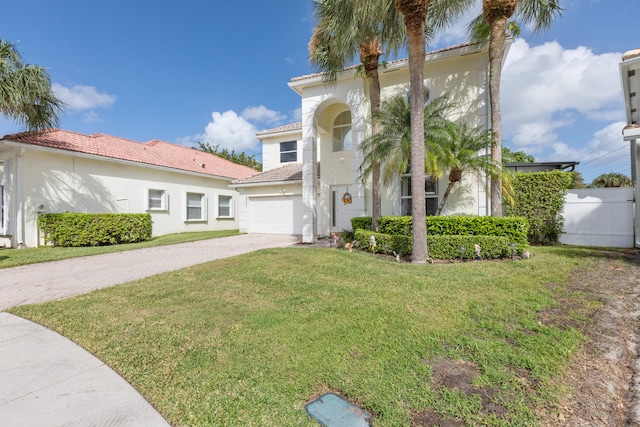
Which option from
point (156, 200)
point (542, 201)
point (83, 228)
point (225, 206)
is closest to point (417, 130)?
point (542, 201)

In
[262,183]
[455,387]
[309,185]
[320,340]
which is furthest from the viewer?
[262,183]

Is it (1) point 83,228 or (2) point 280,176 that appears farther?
(2) point 280,176

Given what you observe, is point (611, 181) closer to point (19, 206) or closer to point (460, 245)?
point (460, 245)

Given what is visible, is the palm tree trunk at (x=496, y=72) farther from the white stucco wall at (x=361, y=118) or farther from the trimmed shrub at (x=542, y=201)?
the white stucco wall at (x=361, y=118)

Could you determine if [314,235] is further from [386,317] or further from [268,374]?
[268,374]

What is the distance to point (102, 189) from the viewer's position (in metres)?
14.4

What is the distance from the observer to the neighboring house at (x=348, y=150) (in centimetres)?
1165

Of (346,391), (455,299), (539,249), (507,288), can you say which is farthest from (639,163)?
(346,391)

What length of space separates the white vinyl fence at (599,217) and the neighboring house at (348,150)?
2.83m

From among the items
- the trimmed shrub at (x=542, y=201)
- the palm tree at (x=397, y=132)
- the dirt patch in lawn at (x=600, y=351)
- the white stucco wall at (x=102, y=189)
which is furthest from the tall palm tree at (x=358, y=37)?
the white stucco wall at (x=102, y=189)

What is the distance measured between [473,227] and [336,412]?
8.00 m

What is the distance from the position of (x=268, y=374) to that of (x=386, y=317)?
77.5 inches

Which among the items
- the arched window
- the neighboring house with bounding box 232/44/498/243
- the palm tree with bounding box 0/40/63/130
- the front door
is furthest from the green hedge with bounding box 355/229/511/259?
the palm tree with bounding box 0/40/63/130

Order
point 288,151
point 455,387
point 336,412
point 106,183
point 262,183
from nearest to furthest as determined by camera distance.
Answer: point 336,412
point 455,387
point 106,183
point 262,183
point 288,151
